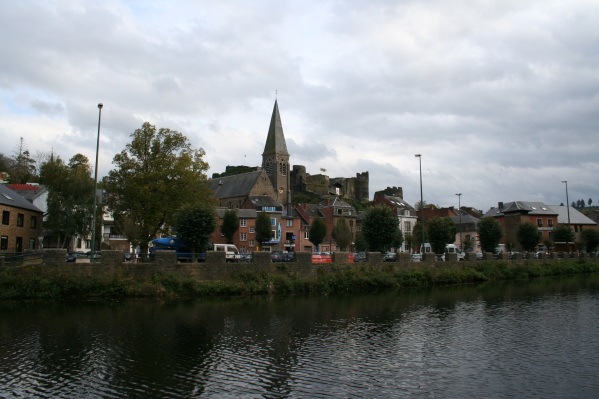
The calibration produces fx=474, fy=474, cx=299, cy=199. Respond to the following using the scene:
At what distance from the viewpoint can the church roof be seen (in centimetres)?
12138

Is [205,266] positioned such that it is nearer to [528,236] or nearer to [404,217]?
[528,236]

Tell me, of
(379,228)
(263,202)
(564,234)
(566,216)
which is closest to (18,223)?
(379,228)

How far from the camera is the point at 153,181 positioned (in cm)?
4409

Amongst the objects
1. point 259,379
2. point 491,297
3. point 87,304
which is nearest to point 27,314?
point 87,304

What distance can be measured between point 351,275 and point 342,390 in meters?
24.9

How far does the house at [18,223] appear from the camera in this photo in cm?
4200

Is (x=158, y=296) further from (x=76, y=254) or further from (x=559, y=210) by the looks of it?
(x=559, y=210)

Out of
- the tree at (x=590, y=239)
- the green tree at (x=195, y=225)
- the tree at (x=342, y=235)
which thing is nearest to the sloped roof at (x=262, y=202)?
the tree at (x=342, y=235)

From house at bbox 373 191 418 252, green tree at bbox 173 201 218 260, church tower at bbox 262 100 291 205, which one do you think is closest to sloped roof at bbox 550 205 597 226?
house at bbox 373 191 418 252

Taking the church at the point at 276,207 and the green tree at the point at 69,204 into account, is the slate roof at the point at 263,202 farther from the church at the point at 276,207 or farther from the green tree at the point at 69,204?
the green tree at the point at 69,204

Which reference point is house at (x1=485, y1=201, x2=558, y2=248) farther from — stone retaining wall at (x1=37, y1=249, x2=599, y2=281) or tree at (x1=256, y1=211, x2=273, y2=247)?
stone retaining wall at (x1=37, y1=249, x2=599, y2=281)

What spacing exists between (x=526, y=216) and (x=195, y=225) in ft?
231

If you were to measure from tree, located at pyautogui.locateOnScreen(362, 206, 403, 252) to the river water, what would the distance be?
19.8 meters

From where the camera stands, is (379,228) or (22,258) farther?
(379,228)
